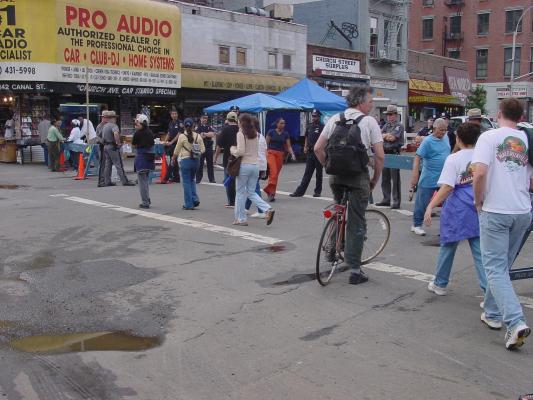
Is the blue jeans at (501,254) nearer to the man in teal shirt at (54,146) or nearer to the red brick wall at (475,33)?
the man in teal shirt at (54,146)

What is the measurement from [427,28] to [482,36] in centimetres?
577

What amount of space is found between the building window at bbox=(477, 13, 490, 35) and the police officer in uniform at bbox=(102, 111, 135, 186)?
5425 cm

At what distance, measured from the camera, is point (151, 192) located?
1363 centimetres

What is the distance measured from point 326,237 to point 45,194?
872cm

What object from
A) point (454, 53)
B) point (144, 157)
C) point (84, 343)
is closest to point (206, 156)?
point (144, 157)

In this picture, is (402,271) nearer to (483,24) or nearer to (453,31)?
(483,24)

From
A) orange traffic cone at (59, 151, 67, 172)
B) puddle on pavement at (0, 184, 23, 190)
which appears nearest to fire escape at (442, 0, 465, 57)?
orange traffic cone at (59, 151, 67, 172)

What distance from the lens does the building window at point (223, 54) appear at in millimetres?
27975

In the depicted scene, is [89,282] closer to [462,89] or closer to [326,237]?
[326,237]

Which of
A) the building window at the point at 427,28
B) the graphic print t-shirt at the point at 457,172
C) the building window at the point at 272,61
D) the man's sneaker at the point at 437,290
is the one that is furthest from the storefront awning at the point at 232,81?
the building window at the point at 427,28

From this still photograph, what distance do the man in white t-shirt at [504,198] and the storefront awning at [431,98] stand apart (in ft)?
125

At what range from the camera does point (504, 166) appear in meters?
4.45

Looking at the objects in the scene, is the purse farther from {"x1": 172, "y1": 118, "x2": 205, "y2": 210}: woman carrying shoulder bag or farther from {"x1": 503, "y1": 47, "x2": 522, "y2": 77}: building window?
{"x1": 503, "y1": 47, "x2": 522, "y2": 77}: building window

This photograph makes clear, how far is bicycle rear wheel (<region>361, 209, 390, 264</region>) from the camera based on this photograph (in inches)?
280
